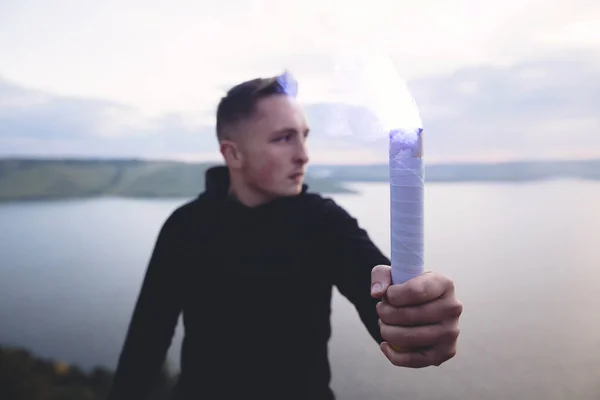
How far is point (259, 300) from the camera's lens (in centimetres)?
85

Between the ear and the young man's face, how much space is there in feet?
0.15

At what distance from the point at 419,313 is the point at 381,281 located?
0.04 meters

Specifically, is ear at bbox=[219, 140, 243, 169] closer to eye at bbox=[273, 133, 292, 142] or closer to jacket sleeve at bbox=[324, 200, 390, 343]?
eye at bbox=[273, 133, 292, 142]

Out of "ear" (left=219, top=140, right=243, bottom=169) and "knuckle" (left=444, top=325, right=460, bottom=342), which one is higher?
"ear" (left=219, top=140, right=243, bottom=169)

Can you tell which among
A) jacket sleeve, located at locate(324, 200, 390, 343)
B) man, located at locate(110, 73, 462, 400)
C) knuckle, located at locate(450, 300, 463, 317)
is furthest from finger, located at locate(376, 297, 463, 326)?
man, located at locate(110, 73, 462, 400)

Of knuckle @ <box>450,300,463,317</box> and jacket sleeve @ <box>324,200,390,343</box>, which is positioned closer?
knuckle @ <box>450,300,463,317</box>

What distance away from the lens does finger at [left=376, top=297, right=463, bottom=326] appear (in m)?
0.37

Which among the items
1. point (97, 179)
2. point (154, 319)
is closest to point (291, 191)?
point (154, 319)

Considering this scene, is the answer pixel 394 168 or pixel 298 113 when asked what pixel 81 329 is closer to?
pixel 298 113

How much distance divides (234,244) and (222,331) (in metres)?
0.18

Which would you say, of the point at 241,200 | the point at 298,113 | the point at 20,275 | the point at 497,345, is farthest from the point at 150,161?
the point at 497,345

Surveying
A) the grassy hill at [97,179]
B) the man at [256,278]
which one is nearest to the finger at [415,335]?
the man at [256,278]

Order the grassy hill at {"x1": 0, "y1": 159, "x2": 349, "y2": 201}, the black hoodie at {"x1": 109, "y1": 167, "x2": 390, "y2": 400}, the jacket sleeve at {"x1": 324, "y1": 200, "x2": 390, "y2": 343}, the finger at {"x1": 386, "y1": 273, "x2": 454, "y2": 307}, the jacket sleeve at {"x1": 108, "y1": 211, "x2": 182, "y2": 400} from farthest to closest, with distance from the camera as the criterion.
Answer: the grassy hill at {"x1": 0, "y1": 159, "x2": 349, "y2": 201}, the jacket sleeve at {"x1": 108, "y1": 211, "x2": 182, "y2": 400}, the black hoodie at {"x1": 109, "y1": 167, "x2": 390, "y2": 400}, the jacket sleeve at {"x1": 324, "y1": 200, "x2": 390, "y2": 343}, the finger at {"x1": 386, "y1": 273, "x2": 454, "y2": 307}

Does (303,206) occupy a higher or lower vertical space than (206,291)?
higher
